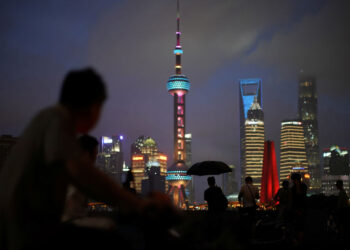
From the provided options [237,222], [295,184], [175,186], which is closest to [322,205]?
[295,184]

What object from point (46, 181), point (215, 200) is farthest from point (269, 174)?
point (46, 181)

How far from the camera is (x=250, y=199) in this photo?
1382 centimetres

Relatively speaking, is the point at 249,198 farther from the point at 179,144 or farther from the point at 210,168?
the point at 179,144

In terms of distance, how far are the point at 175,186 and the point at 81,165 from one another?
13850 cm

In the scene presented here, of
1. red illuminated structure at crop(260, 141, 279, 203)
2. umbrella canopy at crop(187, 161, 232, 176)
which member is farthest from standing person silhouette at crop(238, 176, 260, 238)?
red illuminated structure at crop(260, 141, 279, 203)

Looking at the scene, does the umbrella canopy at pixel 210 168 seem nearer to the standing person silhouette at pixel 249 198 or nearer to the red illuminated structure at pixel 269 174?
the standing person silhouette at pixel 249 198

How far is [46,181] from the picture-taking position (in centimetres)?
206

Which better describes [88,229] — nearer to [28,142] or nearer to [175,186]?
[28,142]

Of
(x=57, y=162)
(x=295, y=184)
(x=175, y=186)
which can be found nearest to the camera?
(x=57, y=162)

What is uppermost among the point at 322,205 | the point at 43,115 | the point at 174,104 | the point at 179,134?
the point at 174,104

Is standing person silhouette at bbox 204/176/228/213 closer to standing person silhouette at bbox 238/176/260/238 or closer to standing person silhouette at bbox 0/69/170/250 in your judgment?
standing person silhouette at bbox 238/176/260/238

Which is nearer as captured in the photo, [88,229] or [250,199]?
[88,229]

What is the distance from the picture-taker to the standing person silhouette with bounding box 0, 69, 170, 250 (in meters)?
1.98

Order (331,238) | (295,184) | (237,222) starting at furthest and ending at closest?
(331,238) → (295,184) → (237,222)
